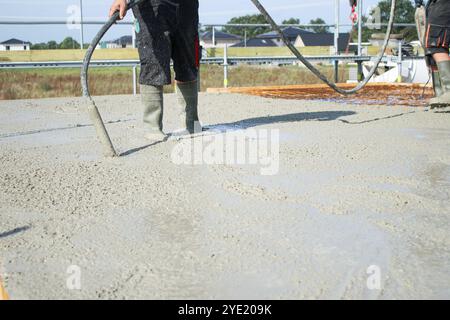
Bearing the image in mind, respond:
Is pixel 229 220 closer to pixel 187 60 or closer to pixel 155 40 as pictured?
pixel 155 40

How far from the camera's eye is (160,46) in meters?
4.41

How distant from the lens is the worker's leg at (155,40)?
4.37 metres

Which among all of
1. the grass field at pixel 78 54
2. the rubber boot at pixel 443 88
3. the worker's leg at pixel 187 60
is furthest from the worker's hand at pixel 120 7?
the grass field at pixel 78 54

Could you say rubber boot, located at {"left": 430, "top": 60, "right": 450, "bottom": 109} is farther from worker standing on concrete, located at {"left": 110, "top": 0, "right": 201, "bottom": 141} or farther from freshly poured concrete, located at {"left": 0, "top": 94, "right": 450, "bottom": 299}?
worker standing on concrete, located at {"left": 110, "top": 0, "right": 201, "bottom": 141}

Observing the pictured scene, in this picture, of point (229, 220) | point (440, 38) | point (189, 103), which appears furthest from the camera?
point (440, 38)

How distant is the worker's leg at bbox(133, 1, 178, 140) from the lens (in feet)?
14.3

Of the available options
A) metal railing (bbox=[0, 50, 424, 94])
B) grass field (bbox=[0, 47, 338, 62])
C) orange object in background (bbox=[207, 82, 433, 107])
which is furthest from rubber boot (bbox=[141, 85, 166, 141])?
grass field (bbox=[0, 47, 338, 62])

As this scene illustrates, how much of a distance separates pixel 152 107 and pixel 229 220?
2.30 meters

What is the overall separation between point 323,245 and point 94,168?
174cm

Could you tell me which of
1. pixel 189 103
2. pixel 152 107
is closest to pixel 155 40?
pixel 152 107

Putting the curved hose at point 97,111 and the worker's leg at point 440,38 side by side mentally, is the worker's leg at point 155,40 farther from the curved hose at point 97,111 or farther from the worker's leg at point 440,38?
the worker's leg at point 440,38

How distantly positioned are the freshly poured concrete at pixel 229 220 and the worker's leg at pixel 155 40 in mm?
467
